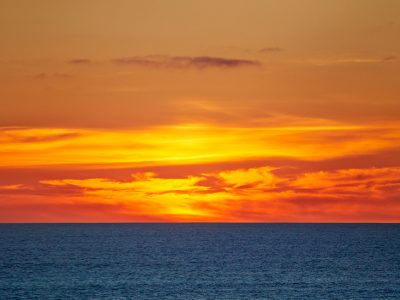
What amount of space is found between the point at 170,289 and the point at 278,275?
25412 millimetres

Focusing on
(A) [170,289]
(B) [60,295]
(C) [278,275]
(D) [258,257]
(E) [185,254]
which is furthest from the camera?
(E) [185,254]

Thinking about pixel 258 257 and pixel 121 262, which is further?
pixel 258 257

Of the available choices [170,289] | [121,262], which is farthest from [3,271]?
[170,289]

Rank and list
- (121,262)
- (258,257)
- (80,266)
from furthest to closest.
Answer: (258,257) → (121,262) → (80,266)

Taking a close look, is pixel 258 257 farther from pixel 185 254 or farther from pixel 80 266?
pixel 80 266

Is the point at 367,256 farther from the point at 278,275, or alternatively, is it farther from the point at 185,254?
the point at 278,275

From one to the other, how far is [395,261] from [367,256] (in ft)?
58.4

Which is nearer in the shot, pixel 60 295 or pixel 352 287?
pixel 60 295

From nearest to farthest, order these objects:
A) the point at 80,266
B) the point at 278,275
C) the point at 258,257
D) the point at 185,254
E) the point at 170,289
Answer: the point at 170,289
the point at 278,275
the point at 80,266
the point at 258,257
the point at 185,254

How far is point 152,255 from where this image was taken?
185125 mm

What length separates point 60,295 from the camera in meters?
103

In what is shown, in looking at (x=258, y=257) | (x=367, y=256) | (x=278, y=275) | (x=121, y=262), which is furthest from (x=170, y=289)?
(x=367, y=256)

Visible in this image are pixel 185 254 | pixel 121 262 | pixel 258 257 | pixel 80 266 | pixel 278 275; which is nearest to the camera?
pixel 278 275

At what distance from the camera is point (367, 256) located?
18325 centimetres
